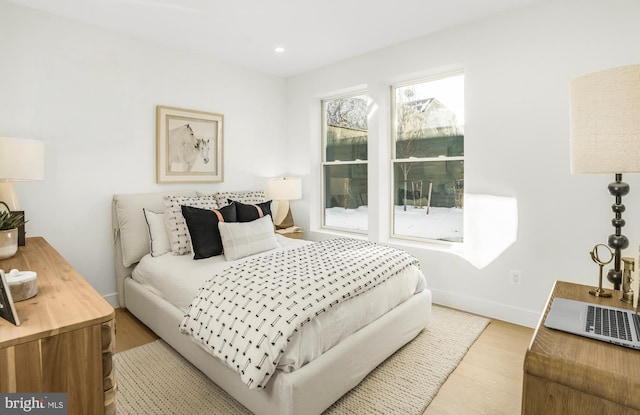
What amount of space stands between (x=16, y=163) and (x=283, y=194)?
7.95 ft

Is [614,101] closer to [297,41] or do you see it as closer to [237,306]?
[237,306]

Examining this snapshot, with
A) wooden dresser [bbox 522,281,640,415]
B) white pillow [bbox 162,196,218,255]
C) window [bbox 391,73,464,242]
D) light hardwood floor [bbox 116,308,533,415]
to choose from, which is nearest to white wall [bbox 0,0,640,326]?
window [bbox 391,73,464,242]

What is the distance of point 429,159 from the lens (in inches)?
139

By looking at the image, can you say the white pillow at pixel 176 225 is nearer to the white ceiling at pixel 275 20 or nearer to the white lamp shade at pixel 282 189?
the white lamp shade at pixel 282 189

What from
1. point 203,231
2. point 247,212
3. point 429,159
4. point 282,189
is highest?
point 429,159

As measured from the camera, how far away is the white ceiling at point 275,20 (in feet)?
8.79

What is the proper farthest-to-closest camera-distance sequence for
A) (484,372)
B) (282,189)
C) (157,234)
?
(282,189) → (157,234) → (484,372)

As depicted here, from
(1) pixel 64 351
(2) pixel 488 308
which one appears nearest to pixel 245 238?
(1) pixel 64 351

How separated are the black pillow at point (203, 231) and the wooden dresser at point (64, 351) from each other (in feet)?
4.64

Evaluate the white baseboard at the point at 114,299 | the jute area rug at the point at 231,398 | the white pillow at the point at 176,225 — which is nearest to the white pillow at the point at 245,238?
the white pillow at the point at 176,225

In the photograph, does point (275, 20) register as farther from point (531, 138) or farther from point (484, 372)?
point (484, 372)

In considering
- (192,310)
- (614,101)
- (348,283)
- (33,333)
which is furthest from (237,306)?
(614,101)

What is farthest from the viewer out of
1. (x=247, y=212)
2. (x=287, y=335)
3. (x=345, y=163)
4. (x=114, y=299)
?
(x=345, y=163)

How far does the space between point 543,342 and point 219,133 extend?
3553mm
